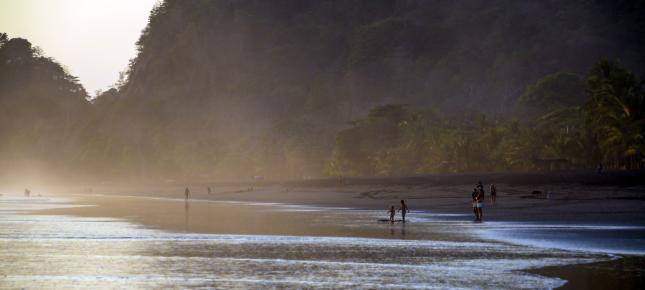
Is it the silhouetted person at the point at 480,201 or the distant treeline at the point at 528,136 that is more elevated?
the distant treeline at the point at 528,136

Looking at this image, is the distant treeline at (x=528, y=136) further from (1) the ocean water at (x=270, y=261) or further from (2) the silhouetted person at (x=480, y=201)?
(1) the ocean water at (x=270, y=261)

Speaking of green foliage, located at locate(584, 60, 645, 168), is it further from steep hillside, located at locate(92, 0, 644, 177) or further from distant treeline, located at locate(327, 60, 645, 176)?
steep hillside, located at locate(92, 0, 644, 177)

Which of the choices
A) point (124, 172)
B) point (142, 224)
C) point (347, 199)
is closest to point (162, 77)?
point (124, 172)

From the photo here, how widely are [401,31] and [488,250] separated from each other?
541ft

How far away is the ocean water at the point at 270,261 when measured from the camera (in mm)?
18609

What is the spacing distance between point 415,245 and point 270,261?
271 inches

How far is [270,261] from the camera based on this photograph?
75.4 feet

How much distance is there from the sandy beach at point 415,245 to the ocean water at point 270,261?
5 centimetres

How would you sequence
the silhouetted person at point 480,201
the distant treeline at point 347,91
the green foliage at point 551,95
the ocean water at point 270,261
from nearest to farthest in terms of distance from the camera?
the ocean water at point 270,261 < the silhouetted person at point 480,201 < the distant treeline at point 347,91 < the green foliage at point 551,95

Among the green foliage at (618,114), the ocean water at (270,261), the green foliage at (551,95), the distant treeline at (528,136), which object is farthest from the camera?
the green foliage at (551,95)

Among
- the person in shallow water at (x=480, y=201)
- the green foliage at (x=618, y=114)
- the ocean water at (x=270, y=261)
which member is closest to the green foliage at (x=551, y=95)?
the green foliage at (x=618, y=114)

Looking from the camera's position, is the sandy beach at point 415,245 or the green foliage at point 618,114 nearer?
the sandy beach at point 415,245

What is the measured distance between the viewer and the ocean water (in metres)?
18.6

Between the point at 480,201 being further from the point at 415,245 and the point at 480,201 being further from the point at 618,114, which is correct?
the point at 618,114
